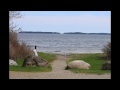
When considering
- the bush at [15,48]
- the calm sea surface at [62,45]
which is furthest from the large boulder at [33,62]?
the calm sea surface at [62,45]

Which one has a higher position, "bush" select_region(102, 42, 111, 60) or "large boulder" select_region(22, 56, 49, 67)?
"bush" select_region(102, 42, 111, 60)

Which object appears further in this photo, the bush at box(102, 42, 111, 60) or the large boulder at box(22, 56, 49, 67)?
the bush at box(102, 42, 111, 60)

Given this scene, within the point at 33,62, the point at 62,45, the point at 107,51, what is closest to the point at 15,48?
the point at 33,62

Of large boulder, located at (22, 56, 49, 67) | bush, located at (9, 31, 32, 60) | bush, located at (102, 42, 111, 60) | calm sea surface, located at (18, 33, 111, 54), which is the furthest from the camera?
calm sea surface, located at (18, 33, 111, 54)

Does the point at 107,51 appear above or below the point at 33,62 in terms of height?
above

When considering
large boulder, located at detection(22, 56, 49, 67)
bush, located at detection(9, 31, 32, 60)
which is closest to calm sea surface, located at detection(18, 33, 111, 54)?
bush, located at detection(9, 31, 32, 60)

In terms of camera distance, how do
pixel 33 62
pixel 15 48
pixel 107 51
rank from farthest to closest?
pixel 107 51
pixel 15 48
pixel 33 62

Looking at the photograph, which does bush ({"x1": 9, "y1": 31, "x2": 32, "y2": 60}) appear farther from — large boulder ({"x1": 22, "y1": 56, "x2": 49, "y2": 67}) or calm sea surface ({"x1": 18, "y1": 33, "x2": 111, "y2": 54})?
large boulder ({"x1": 22, "y1": 56, "x2": 49, "y2": 67})

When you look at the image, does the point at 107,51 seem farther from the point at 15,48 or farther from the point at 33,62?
the point at 33,62

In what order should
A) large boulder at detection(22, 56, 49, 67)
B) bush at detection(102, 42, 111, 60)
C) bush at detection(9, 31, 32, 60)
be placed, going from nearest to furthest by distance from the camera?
large boulder at detection(22, 56, 49, 67), bush at detection(9, 31, 32, 60), bush at detection(102, 42, 111, 60)
